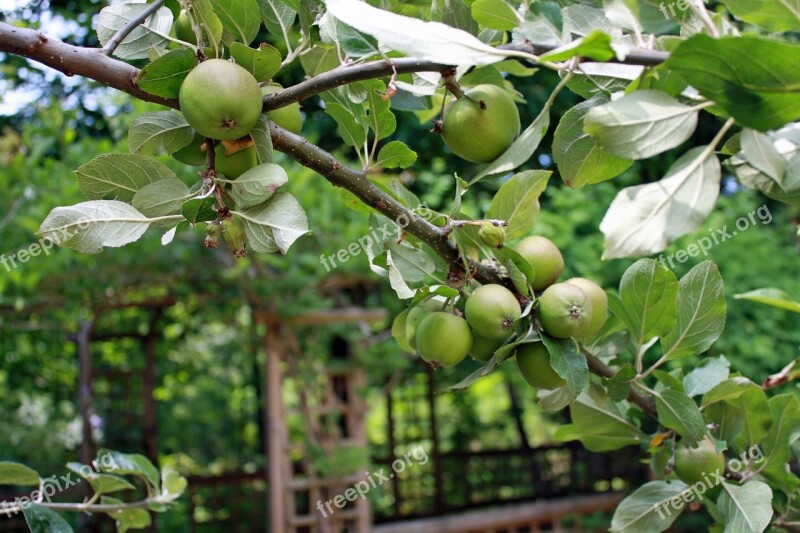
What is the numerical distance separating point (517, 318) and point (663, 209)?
207mm

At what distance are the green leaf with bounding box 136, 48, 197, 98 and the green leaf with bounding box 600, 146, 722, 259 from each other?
1.07ft

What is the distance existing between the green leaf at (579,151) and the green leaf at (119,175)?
1.03 ft

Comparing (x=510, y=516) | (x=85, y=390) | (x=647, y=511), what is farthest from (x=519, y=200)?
(x=510, y=516)

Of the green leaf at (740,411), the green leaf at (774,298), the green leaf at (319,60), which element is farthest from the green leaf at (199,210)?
the green leaf at (740,411)

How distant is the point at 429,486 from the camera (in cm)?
495

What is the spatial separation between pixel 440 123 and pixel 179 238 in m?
2.53

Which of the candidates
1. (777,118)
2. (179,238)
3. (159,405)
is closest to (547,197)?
(179,238)

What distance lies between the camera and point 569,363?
589 millimetres

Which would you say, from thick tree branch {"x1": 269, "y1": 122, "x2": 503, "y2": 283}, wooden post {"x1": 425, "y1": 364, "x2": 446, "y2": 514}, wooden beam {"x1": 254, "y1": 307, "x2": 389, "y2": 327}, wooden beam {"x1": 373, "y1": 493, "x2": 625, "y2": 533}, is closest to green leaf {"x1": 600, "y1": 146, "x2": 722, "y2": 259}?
thick tree branch {"x1": 269, "y1": 122, "x2": 503, "y2": 283}

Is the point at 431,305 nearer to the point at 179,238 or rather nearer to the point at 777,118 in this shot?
the point at 777,118

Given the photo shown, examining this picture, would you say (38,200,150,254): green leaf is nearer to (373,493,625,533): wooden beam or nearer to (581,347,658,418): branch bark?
(581,347,658,418): branch bark

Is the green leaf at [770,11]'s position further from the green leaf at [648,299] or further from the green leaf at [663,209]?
the green leaf at [648,299]

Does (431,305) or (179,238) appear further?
(179,238)

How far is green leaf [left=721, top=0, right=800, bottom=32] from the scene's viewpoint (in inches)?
15.5
